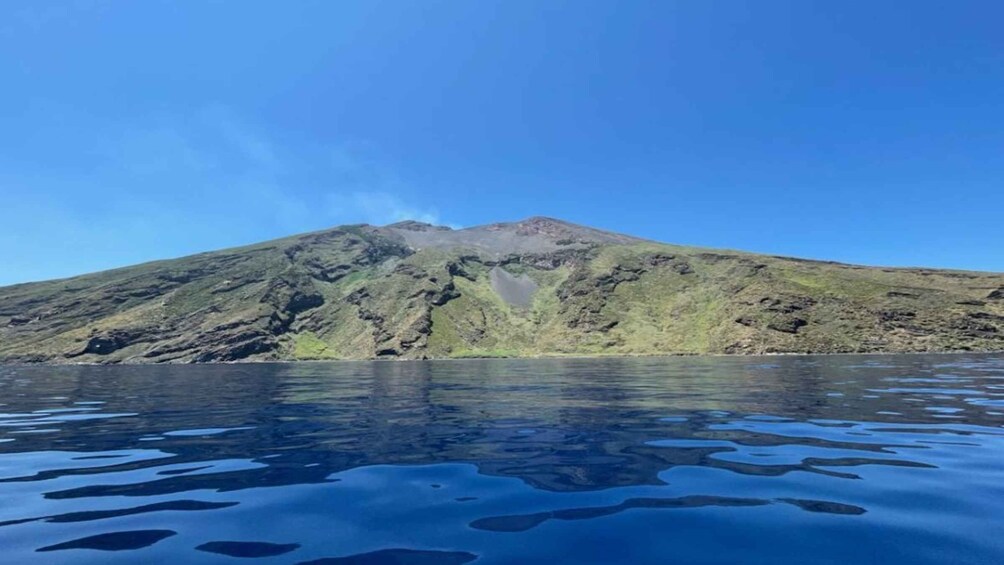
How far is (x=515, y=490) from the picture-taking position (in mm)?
10500

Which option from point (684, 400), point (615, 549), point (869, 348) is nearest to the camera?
point (615, 549)

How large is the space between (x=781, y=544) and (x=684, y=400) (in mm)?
22893

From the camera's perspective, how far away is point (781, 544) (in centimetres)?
743

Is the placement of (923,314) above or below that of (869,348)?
above

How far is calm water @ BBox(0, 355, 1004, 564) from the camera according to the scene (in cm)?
749

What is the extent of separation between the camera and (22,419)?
80.5ft

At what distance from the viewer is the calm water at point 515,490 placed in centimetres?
749

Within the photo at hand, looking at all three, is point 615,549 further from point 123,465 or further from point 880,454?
point 123,465

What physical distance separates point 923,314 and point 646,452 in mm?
233977

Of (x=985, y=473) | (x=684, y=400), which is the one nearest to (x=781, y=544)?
(x=985, y=473)

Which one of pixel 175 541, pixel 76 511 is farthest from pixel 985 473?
pixel 76 511

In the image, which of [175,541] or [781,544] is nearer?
[781,544]

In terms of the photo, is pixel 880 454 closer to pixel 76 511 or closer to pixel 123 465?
pixel 76 511

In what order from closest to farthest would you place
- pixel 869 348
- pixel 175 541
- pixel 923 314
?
1. pixel 175 541
2. pixel 869 348
3. pixel 923 314
